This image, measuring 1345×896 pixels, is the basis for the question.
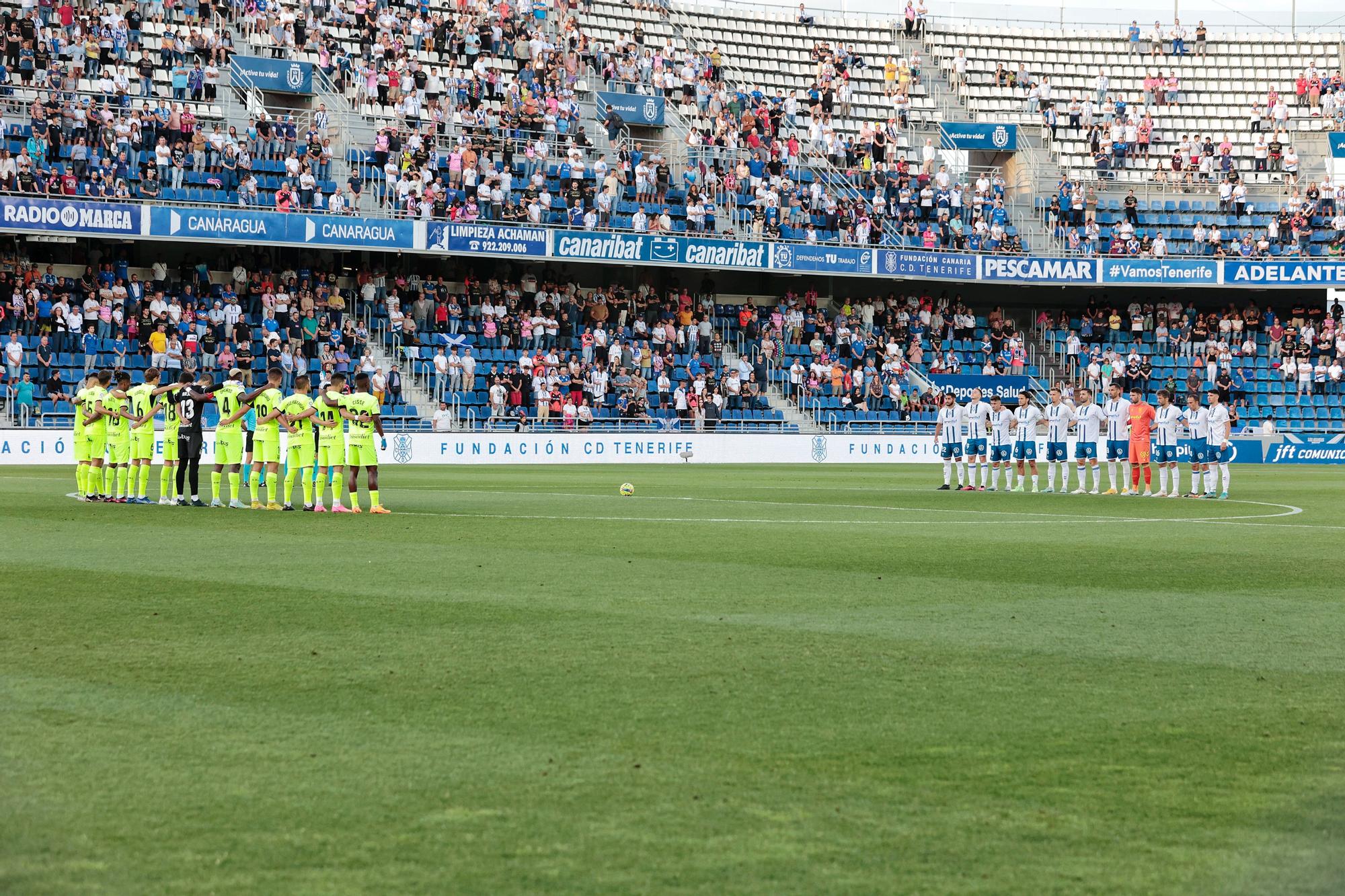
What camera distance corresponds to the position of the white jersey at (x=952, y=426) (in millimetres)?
28828

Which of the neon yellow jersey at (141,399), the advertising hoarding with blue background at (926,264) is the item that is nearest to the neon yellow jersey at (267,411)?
the neon yellow jersey at (141,399)

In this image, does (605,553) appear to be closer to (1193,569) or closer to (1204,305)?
(1193,569)

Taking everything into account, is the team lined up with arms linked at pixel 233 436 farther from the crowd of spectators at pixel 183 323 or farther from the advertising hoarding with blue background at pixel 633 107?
the advertising hoarding with blue background at pixel 633 107

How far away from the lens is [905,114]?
5438 cm

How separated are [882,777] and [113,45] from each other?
136 feet

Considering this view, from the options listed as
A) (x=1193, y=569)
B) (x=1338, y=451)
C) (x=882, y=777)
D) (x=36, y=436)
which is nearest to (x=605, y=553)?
(x=1193, y=569)

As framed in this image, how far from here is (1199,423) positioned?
2644 centimetres

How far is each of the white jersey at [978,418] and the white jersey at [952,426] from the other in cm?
33

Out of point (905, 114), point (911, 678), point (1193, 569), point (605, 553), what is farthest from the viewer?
point (905, 114)

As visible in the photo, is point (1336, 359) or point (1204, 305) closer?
point (1336, 359)

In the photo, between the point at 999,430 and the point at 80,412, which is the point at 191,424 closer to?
the point at 80,412

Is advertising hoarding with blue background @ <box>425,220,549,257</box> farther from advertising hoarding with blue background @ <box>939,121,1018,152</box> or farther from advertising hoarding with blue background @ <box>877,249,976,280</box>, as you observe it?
advertising hoarding with blue background @ <box>939,121,1018,152</box>

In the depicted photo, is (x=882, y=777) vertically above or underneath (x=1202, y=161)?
underneath

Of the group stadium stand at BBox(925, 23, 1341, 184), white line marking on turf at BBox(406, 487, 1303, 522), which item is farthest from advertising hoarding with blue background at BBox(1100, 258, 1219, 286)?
white line marking on turf at BBox(406, 487, 1303, 522)
